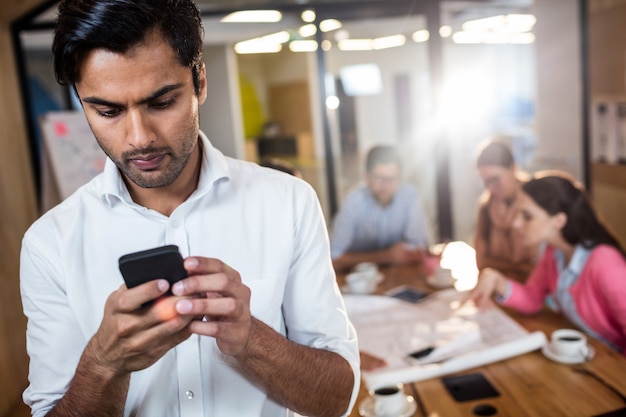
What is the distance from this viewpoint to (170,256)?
0.79 meters

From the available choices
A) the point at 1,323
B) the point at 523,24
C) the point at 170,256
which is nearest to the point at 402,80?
the point at 523,24

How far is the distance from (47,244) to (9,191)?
120 inches

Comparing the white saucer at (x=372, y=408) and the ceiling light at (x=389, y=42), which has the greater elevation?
the ceiling light at (x=389, y=42)

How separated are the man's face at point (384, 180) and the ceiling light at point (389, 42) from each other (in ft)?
5.05

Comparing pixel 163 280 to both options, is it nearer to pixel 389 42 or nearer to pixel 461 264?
pixel 461 264

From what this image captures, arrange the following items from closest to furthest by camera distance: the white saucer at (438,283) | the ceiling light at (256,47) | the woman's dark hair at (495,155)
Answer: the white saucer at (438,283), the woman's dark hair at (495,155), the ceiling light at (256,47)

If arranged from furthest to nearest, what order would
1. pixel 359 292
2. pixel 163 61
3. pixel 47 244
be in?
pixel 359 292
pixel 47 244
pixel 163 61

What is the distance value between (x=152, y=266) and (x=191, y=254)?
319mm

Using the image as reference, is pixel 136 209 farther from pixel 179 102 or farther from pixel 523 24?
pixel 523 24

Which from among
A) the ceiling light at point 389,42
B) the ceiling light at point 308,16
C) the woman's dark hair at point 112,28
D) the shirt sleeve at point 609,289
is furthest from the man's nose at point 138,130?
the ceiling light at point 389,42

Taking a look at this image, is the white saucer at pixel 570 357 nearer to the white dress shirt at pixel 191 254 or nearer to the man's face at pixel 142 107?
the white dress shirt at pixel 191 254

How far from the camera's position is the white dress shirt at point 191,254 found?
3.44 feet

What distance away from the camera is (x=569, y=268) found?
83.0 inches

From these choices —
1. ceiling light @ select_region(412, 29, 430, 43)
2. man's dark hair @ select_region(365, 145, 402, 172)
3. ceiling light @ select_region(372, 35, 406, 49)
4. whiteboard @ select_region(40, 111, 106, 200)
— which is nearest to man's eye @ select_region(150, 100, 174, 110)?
man's dark hair @ select_region(365, 145, 402, 172)
